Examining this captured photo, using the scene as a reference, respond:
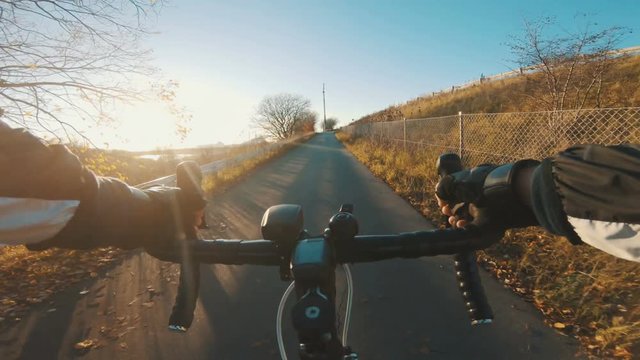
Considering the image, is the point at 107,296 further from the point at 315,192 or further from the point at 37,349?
the point at 315,192

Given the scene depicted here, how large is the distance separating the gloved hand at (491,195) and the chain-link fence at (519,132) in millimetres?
3339

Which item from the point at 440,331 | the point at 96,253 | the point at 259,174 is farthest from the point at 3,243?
the point at 259,174

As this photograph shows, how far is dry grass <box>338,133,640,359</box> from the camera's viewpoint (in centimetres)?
276

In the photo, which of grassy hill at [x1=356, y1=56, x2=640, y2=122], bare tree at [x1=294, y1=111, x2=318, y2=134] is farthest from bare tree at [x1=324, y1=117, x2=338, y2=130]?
grassy hill at [x1=356, y1=56, x2=640, y2=122]

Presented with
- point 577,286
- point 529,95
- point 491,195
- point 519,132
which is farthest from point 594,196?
point 529,95

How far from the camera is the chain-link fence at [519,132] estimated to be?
6383 millimetres

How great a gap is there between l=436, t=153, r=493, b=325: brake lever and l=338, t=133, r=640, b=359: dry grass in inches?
90.4

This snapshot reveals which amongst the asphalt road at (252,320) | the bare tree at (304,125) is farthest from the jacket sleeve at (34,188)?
the bare tree at (304,125)

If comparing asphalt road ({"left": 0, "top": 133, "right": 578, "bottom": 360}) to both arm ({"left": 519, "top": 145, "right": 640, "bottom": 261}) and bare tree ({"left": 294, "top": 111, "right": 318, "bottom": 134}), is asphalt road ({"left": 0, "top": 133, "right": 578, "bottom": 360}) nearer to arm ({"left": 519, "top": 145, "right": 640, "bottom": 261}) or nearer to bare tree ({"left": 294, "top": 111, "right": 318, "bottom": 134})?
arm ({"left": 519, "top": 145, "right": 640, "bottom": 261})

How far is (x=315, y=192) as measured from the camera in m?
9.61

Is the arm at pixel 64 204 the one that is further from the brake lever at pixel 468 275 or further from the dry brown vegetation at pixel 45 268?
the dry brown vegetation at pixel 45 268

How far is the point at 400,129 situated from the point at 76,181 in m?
16.2

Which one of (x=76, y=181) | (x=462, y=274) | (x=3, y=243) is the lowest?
(x=462, y=274)

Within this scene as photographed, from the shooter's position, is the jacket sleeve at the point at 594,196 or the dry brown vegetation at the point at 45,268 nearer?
the jacket sleeve at the point at 594,196
